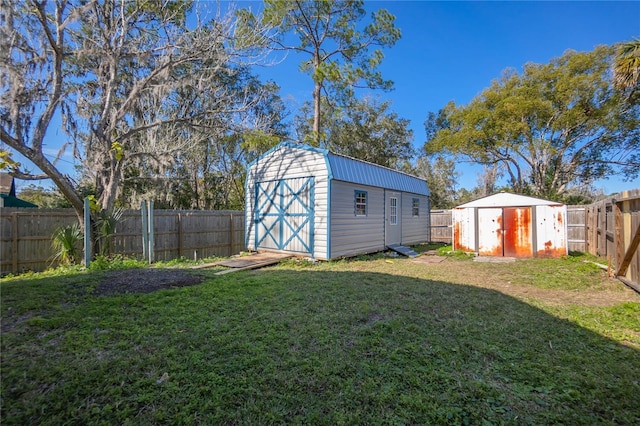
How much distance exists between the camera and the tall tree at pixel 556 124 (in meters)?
14.4

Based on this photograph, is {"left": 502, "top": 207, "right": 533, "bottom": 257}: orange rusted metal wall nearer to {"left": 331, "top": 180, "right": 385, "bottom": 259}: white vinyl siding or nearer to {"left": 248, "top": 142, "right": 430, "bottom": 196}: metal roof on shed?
{"left": 248, "top": 142, "right": 430, "bottom": 196}: metal roof on shed

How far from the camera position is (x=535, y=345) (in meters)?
3.08

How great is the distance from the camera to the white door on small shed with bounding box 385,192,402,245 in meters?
11.1

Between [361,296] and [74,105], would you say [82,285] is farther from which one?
[74,105]

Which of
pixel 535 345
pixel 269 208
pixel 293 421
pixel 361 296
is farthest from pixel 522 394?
pixel 269 208

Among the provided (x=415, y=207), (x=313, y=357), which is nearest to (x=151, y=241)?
(x=313, y=357)

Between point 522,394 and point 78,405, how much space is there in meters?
3.22

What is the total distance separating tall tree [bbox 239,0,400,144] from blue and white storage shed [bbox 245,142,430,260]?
5.16 metres

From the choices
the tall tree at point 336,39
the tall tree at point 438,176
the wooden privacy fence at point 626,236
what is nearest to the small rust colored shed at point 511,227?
the wooden privacy fence at point 626,236

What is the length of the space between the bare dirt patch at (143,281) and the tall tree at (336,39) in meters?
10.0

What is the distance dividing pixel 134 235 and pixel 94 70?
5.16m

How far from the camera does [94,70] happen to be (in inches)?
347

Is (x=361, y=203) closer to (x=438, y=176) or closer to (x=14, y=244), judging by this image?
(x=14, y=244)

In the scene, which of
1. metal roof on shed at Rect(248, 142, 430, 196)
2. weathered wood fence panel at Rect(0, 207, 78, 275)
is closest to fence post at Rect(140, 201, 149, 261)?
weathered wood fence panel at Rect(0, 207, 78, 275)
